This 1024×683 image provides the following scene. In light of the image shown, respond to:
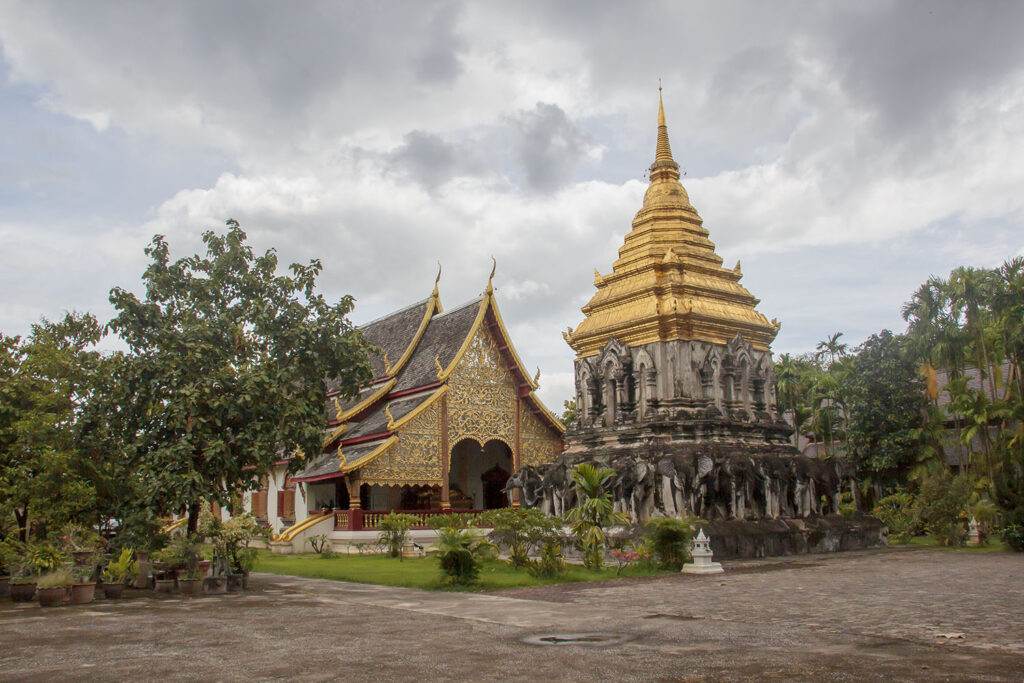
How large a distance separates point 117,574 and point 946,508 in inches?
697

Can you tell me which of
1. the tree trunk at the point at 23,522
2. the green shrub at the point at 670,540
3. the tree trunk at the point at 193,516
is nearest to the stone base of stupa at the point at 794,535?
the green shrub at the point at 670,540

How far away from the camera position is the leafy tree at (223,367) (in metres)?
13.5

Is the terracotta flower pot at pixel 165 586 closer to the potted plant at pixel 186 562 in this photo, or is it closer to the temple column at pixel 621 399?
the potted plant at pixel 186 562

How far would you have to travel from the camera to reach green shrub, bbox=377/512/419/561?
20.2m

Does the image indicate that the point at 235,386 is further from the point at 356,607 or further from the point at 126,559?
the point at 356,607

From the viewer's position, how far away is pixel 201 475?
44.5 feet

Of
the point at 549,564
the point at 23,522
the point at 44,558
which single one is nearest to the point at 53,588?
the point at 44,558

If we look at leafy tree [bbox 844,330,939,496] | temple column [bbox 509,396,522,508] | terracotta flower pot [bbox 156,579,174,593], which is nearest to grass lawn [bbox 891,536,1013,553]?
leafy tree [bbox 844,330,939,496]

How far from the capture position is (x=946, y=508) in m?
20.6

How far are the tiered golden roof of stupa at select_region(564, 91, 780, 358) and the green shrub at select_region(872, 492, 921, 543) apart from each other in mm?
5741

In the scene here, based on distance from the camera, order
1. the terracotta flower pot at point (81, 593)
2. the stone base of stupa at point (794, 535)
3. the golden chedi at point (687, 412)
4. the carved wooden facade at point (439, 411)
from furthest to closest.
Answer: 1. the carved wooden facade at point (439, 411)
2. the golden chedi at point (687, 412)
3. the stone base of stupa at point (794, 535)
4. the terracotta flower pot at point (81, 593)

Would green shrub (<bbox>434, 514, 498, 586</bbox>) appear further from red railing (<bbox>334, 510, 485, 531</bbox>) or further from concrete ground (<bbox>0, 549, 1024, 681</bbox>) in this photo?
red railing (<bbox>334, 510, 485, 531</bbox>)

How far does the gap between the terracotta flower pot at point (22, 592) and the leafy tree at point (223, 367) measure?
194 centimetres

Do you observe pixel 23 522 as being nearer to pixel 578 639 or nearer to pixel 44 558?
pixel 44 558
